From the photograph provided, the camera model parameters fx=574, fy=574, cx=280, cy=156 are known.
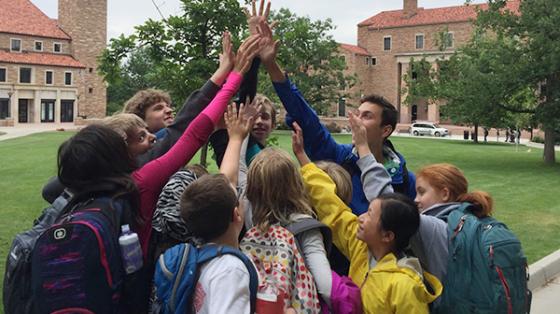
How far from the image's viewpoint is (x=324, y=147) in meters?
3.90

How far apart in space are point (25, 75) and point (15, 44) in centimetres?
412

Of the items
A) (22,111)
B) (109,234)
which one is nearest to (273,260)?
(109,234)

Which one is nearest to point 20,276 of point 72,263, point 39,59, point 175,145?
point 72,263

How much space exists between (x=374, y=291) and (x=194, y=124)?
1.26m

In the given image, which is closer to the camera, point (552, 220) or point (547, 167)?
point (552, 220)

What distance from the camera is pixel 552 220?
11.9 metres

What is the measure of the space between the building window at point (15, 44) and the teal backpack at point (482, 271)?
7458 centimetres

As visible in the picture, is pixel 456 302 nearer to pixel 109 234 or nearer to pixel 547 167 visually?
pixel 109 234

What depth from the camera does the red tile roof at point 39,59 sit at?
219 ft

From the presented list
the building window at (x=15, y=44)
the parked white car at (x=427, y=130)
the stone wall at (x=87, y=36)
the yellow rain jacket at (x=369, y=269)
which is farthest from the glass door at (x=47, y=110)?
the yellow rain jacket at (x=369, y=269)

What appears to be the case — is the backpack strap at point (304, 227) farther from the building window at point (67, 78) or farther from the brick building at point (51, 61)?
the building window at point (67, 78)

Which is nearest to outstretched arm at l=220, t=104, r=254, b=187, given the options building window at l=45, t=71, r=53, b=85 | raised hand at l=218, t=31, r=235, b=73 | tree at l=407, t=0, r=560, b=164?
raised hand at l=218, t=31, r=235, b=73

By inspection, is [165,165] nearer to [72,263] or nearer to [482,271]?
[72,263]

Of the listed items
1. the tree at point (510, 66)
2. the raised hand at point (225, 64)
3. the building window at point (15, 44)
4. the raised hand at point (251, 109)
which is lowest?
the raised hand at point (251, 109)
